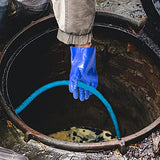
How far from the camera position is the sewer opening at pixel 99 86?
260cm

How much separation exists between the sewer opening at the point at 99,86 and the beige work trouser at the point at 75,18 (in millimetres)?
933

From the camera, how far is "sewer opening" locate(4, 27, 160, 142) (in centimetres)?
260

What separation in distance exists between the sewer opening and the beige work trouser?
3.06 ft

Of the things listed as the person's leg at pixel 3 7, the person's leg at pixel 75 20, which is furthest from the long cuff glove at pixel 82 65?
the person's leg at pixel 3 7

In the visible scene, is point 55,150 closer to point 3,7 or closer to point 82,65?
point 82,65

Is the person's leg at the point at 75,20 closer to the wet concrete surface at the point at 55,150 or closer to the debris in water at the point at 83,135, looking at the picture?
the wet concrete surface at the point at 55,150

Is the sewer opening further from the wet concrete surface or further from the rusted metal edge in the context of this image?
the rusted metal edge

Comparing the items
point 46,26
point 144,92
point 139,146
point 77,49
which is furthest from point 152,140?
point 46,26

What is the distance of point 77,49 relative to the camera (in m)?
1.94

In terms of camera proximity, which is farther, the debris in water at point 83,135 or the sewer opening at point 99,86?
the debris in water at point 83,135

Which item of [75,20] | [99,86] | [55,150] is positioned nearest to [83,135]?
[99,86]

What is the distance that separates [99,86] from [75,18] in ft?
6.44

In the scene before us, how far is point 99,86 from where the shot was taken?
3.34 meters

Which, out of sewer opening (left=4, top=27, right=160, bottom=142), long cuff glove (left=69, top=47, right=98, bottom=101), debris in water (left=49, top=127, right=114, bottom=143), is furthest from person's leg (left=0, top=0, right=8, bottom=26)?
debris in water (left=49, top=127, right=114, bottom=143)
